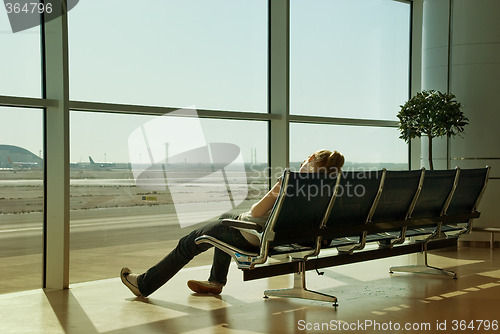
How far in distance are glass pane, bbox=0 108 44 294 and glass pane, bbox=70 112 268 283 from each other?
1.07 feet

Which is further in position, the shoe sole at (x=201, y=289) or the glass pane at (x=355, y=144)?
the glass pane at (x=355, y=144)

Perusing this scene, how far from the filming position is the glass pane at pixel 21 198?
5055 millimetres

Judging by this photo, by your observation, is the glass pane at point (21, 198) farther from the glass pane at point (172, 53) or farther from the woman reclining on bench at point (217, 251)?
the woman reclining on bench at point (217, 251)

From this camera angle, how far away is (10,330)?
3760 millimetres

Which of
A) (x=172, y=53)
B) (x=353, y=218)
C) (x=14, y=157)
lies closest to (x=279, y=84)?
(x=172, y=53)

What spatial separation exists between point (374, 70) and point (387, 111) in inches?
21.1

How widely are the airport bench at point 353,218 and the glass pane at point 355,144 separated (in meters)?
2.12

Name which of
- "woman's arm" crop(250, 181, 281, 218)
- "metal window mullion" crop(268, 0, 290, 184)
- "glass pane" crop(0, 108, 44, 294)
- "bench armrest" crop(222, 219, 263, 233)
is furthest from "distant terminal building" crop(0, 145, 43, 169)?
"metal window mullion" crop(268, 0, 290, 184)

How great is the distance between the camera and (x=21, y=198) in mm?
5125

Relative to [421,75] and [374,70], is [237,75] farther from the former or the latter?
[421,75]

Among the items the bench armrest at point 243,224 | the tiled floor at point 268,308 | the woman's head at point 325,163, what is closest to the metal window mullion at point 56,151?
the tiled floor at point 268,308

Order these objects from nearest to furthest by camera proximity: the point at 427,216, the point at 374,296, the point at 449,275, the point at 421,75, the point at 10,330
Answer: the point at 10,330 → the point at 374,296 → the point at 427,216 → the point at 449,275 → the point at 421,75

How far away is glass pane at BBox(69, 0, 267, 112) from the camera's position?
5.57m

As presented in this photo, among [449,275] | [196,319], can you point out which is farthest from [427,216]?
[196,319]
